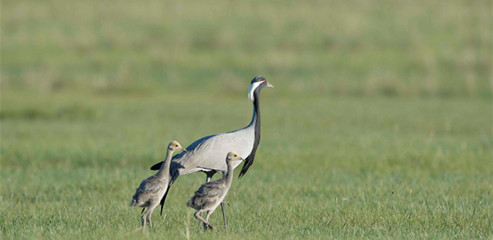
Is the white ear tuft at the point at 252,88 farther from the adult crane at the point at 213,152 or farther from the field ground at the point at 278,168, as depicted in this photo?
the field ground at the point at 278,168

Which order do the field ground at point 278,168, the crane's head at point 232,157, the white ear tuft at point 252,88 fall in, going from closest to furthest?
the crane's head at point 232,157 → the field ground at point 278,168 → the white ear tuft at point 252,88

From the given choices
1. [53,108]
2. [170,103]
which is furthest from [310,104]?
[53,108]

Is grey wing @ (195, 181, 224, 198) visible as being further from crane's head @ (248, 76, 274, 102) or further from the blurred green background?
the blurred green background

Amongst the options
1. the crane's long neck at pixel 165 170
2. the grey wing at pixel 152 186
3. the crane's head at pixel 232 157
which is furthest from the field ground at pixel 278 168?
the crane's head at pixel 232 157

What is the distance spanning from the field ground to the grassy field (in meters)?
0.05

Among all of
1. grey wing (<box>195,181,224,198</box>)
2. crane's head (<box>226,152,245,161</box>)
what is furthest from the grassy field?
crane's head (<box>226,152,245,161</box>)

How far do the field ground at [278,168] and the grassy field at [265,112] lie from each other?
0.16 feet

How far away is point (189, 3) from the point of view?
52781 mm

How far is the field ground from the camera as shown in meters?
9.12

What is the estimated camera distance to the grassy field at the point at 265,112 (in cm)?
981

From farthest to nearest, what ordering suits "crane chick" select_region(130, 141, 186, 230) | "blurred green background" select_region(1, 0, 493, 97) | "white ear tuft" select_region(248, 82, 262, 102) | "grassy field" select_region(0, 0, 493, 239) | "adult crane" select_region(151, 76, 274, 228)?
"blurred green background" select_region(1, 0, 493, 97), "grassy field" select_region(0, 0, 493, 239), "white ear tuft" select_region(248, 82, 262, 102), "adult crane" select_region(151, 76, 274, 228), "crane chick" select_region(130, 141, 186, 230)

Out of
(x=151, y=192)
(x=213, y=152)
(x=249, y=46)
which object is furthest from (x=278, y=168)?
(x=249, y=46)

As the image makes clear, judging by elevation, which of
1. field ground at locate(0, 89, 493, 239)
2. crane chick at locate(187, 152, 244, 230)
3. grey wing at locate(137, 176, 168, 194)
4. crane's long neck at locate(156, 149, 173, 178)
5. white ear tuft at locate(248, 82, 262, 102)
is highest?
white ear tuft at locate(248, 82, 262, 102)

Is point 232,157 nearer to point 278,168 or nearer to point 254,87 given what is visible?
point 254,87
